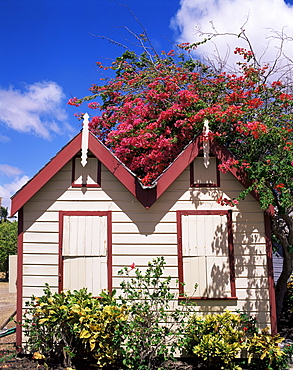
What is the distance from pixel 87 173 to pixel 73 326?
9.25ft

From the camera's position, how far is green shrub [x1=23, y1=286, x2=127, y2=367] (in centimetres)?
604

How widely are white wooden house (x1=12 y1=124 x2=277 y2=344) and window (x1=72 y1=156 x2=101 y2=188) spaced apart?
0.8 inches

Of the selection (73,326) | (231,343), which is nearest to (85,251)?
(73,326)

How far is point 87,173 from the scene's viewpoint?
7184 mm

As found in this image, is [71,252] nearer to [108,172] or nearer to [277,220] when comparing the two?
[108,172]

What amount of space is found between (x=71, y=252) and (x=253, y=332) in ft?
12.1

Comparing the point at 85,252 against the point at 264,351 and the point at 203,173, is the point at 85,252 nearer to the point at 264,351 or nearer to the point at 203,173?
the point at 203,173

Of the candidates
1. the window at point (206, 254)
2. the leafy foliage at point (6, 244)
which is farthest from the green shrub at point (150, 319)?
the leafy foliage at point (6, 244)

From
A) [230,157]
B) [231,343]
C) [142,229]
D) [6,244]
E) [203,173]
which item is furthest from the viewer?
[6,244]

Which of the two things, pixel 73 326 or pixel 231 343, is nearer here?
pixel 73 326

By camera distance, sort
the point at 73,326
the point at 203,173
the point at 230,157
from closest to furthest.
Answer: the point at 73,326 → the point at 230,157 → the point at 203,173

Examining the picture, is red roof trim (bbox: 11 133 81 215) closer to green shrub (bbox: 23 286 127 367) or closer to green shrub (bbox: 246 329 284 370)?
green shrub (bbox: 23 286 127 367)

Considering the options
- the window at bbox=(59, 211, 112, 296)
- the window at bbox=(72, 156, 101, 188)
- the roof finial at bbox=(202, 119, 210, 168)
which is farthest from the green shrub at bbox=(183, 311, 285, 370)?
the window at bbox=(72, 156, 101, 188)

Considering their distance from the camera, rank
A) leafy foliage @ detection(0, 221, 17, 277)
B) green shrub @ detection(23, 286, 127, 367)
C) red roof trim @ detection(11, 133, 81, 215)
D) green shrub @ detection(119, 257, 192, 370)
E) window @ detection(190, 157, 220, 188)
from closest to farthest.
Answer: green shrub @ detection(23, 286, 127, 367) < green shrub @ detection(119, 257, 192, 370) < red roof trim @ detection(11, 133, 81, 215) < window @ detection(190, 157, 220, 188) < leafy foliage @ detection(0, 221, 17, 277)
